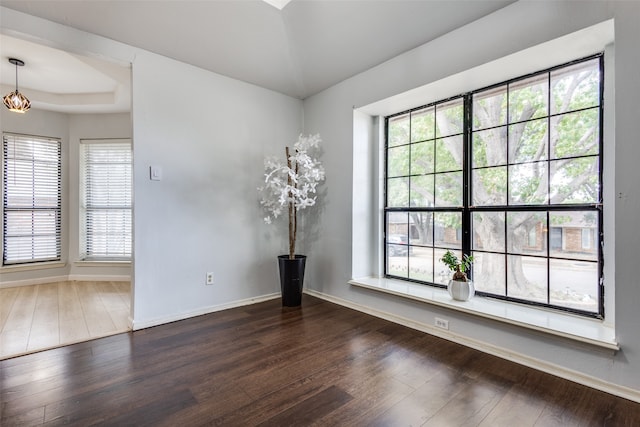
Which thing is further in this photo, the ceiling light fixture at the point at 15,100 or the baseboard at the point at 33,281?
the baseboard at the point at 33,281

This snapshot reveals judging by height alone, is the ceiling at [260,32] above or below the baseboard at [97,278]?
above

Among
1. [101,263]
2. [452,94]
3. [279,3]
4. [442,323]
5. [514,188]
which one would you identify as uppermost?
[279,3]

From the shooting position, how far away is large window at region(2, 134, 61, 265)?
4.09 m

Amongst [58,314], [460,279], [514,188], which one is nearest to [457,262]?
[460,279]

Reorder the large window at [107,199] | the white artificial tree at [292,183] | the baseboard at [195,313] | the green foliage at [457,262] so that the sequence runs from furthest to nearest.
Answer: the large window at [107,199]
the white artificial tree at [292,183]
the baseboard at [195,313]
the green foliage at [457,262]

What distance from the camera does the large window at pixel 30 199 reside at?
4086mm

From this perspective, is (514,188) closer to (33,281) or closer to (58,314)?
(58,314)

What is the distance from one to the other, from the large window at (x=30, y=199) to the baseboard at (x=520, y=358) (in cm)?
475

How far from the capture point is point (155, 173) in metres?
2.72

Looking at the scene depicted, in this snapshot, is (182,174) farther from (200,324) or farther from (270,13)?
(270,13)

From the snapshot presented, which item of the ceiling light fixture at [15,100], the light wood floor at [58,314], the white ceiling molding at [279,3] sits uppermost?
the white ceiling molding at [279,3]

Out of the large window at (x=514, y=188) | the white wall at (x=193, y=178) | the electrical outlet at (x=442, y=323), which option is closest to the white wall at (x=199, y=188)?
the white wall at (x=193, y=178)

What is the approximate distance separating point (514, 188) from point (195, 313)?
3.11 m

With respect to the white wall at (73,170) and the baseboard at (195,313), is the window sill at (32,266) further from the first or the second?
the baseboard at (195,313)
